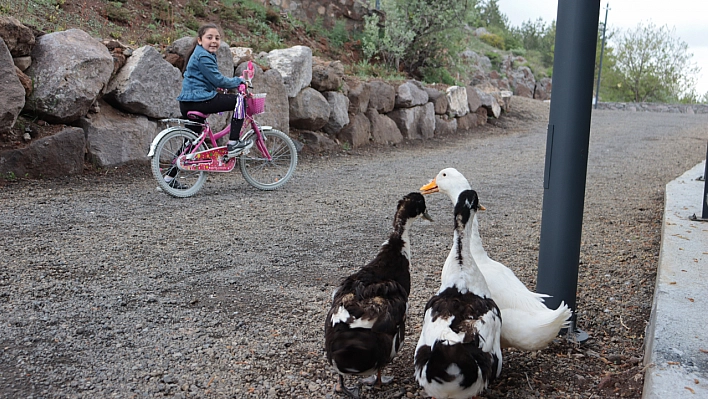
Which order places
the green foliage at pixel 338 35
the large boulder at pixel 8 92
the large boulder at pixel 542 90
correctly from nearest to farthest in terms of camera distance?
the large boulder at pixel 8 92 → the green foliage at pixel 338 35 → the large boulder at pixel 542 90

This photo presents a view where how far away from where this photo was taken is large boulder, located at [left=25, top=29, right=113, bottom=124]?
22.2 feet

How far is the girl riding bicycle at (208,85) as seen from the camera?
21.7 ft

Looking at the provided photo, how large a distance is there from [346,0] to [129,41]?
7.70m

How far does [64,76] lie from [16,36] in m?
0.63

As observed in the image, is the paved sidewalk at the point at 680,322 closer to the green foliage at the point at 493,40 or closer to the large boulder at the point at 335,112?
the large boulder at the point at 335,112

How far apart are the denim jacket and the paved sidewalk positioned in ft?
Answer: 15.7

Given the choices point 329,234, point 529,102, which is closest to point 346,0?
point 529,102

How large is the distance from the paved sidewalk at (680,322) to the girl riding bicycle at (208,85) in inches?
184

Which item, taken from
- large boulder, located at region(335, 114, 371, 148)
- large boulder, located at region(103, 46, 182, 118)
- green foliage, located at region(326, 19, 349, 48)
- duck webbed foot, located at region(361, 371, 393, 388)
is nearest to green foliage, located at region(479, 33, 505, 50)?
green foliage, located at region(326, 19, 349, 48)

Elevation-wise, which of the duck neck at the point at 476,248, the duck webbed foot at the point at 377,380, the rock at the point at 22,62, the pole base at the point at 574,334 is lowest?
the duck webbed foot at the point at 377,380

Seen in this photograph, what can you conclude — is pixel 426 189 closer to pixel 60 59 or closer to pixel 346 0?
pixel 60 59

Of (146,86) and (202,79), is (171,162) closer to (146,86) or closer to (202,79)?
(202,79)

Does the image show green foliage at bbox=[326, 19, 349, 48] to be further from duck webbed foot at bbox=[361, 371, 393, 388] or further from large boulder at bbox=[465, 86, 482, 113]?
duck webbed foot at bbox=[361, 371, 393, 388]

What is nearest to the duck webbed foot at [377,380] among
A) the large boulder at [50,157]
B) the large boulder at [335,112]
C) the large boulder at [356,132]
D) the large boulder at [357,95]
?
the large boulder at [50,157]
